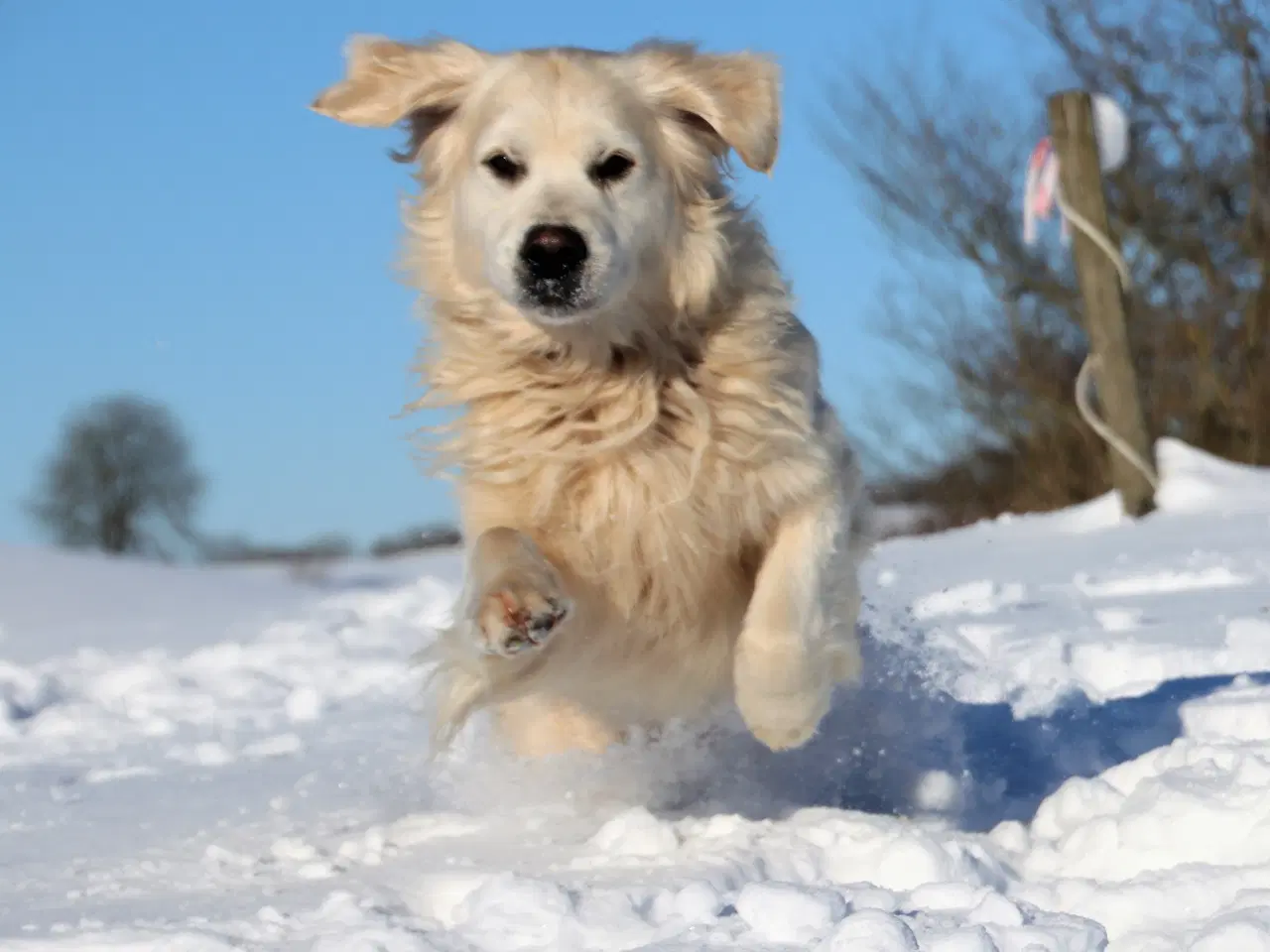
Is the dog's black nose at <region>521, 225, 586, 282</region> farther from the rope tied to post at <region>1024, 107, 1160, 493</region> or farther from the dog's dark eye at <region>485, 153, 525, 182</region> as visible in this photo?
the rope tied to post at <region>1024, 107, 1160, 493</region>

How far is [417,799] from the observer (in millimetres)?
3660

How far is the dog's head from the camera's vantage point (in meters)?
3.13

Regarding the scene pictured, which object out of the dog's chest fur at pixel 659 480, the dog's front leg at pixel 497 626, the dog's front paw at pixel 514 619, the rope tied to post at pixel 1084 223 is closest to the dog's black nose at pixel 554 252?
the dog's chest fur at pixel 659 480

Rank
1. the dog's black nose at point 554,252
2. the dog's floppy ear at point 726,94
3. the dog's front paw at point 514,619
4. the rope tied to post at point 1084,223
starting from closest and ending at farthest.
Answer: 1. the dog's front paw at point 514,619
2. the dog's black nose at point 554,252
3. the dog's floppy ear at point 726,94
4. the rope tied to post at point 1084,223

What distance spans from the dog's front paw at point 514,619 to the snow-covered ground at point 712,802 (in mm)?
400

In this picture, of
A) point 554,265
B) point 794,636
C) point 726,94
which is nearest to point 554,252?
point 554,265

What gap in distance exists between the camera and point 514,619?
2.84 meters

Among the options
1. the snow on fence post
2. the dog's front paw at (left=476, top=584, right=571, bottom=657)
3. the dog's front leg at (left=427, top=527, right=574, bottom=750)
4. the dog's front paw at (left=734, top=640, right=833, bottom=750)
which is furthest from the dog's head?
the snow on fence post

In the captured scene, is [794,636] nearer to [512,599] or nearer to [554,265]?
[512,599]

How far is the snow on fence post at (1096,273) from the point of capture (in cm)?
828

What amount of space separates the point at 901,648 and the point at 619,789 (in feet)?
3.19

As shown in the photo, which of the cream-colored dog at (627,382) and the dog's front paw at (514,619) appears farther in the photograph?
the cream-colored dog at (627,382)

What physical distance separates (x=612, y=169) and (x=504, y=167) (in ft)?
0.75

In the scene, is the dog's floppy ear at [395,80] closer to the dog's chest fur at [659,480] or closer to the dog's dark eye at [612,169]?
the dog's dark eye at [612,169]
